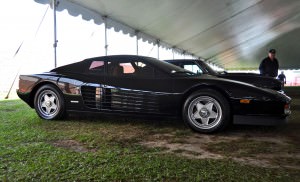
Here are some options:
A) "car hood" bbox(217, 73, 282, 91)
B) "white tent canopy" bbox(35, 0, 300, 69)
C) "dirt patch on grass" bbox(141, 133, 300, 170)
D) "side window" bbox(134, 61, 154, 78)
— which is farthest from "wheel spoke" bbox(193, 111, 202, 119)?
"white tent canopy" bbox(35, 0, 300, 69)

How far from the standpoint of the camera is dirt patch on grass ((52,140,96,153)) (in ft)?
9.50

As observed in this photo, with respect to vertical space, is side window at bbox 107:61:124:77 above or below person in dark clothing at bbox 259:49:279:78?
below

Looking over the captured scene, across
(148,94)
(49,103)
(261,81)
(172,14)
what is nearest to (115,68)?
(148,94)

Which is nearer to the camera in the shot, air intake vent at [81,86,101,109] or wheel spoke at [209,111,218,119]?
wheel spoke at [209,111,218,119]

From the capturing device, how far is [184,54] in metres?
19.2

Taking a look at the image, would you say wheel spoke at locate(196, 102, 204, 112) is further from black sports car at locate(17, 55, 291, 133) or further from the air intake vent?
the air intake vent

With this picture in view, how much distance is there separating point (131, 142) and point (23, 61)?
297 inches

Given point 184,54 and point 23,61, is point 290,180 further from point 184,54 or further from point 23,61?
point 184,54

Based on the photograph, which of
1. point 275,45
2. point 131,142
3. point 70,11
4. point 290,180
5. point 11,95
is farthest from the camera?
point 275,45

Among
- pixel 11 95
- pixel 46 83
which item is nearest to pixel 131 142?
pixel 46 83

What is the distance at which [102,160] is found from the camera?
2502mm

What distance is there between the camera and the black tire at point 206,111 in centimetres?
365

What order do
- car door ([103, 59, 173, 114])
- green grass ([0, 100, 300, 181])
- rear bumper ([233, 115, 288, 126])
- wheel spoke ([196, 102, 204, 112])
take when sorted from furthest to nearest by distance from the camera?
car door ([103, 59, 173, 114]) < wheel spoke ([196, 102, 204, 112]) < rear bumper ([233, 115, 288, 126]) < green grass ([0, 100, 300, 181])

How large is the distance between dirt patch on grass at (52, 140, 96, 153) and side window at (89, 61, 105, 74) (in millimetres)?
1533
